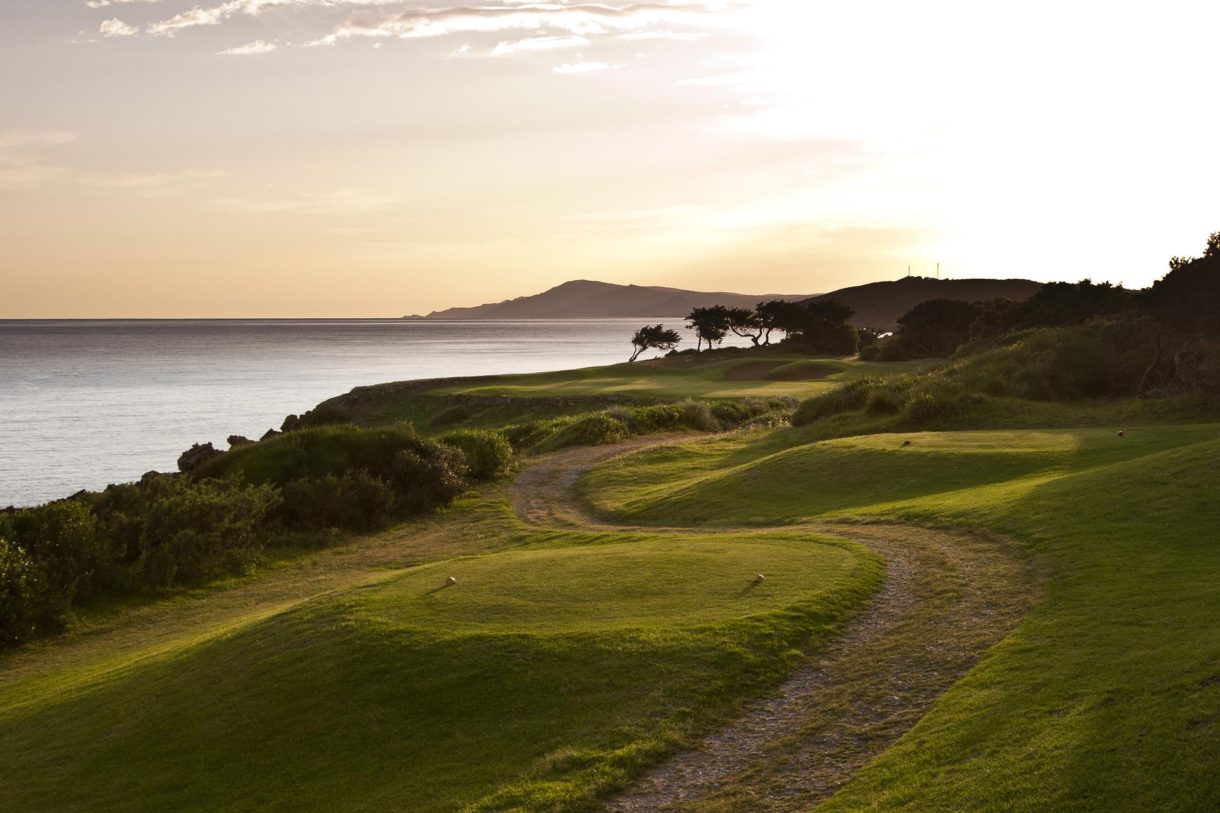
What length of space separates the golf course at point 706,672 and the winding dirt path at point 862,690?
0.15 ft

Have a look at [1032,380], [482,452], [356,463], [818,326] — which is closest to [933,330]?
[818,326]

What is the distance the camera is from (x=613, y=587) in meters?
15.2

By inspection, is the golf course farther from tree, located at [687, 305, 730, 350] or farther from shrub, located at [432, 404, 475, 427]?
tree, located at [687, 305, 730, 350]

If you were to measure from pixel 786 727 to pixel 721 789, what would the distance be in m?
1.50

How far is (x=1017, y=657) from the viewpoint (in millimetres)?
11273

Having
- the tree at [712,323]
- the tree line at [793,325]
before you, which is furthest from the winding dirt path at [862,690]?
the tree at [712,323]

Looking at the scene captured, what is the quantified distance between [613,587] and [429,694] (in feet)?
13.9

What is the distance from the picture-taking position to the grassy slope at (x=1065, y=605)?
26.8ft

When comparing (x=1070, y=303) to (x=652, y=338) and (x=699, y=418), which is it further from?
(x=652, y=338)

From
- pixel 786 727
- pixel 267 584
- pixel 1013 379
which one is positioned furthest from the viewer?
pixel 1013 379

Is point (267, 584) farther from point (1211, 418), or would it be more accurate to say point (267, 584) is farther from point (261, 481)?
point (1211, 418)

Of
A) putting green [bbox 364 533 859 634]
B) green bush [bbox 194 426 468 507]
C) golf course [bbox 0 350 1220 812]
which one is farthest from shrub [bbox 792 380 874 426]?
putting green [bbox 364 533 859 634]

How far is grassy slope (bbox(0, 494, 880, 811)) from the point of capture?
1023 centimetres

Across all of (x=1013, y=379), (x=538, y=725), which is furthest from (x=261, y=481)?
(x=1013, y=379)
